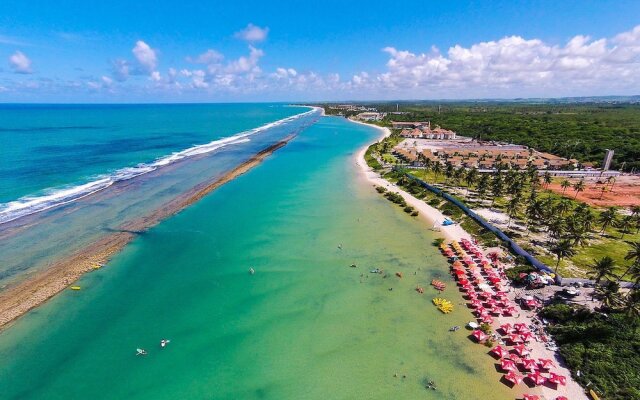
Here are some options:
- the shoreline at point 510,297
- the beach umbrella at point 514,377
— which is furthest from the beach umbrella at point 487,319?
the beach umbrella at point 514,377

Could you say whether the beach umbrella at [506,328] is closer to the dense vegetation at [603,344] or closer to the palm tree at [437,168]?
the dense vegetation at [603,344]

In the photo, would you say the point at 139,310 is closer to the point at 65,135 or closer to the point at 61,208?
the point at 61,208

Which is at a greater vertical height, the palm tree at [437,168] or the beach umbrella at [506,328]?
the palm tree at [437,168]

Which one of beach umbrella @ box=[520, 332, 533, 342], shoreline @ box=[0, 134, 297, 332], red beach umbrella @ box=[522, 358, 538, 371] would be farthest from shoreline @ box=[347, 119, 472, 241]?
shoreline @ box=[0, 134, 297, 332]

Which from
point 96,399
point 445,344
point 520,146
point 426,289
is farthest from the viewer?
point 520,146

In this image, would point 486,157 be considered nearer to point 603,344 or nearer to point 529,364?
point 603,344

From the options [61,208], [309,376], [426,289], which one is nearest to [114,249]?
[61,208]
